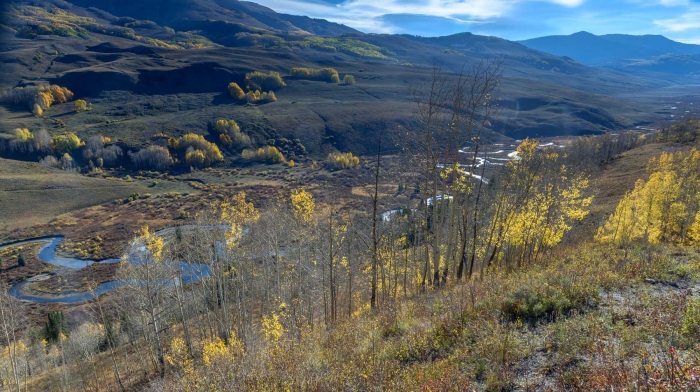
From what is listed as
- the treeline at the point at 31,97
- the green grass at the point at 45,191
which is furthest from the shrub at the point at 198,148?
the treeline at the point at 31,97

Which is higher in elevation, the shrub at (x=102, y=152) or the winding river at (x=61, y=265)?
the shrub at (x=102, y=152)

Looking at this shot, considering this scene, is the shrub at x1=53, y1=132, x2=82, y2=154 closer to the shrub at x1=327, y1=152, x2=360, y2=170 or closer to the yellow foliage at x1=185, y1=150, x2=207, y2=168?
the yellow foliage at x1=185, y1=150, x2=207, y2=168

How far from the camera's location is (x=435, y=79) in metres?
15.7

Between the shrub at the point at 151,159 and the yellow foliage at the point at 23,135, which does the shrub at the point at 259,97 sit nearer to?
the shrub at the point at 151,159

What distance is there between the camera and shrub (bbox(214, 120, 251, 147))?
15325 cm

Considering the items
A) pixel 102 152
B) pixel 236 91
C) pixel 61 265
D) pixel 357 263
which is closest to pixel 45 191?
pixel 102 152

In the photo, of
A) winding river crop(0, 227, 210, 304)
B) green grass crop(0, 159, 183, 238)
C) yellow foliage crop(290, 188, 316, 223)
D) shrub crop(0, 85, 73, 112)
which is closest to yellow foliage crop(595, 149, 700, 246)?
yellow foliage crop(290, 188, 316, 223)

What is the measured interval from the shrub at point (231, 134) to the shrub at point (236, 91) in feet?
132

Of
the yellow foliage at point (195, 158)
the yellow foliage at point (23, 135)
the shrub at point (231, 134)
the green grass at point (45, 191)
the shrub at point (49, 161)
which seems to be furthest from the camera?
the shrub at point (231, 134)

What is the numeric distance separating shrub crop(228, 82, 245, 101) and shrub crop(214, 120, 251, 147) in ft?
132

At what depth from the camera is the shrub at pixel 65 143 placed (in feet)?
427

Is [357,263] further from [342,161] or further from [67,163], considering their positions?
[67,163]

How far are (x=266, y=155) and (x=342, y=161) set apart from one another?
115 ft

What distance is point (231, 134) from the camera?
156375 millimetres
